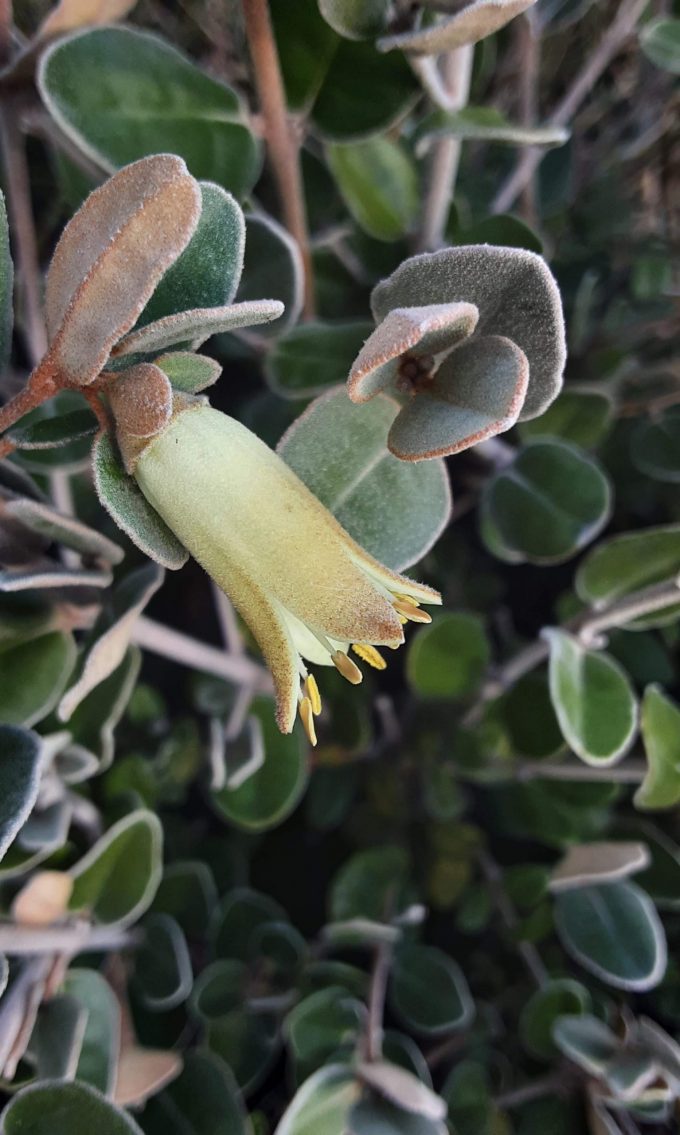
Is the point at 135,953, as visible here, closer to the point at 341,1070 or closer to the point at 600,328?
the point at 341,1070

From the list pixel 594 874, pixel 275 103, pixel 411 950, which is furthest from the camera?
pixel 411 950

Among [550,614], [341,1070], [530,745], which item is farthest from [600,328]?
[341,1070]

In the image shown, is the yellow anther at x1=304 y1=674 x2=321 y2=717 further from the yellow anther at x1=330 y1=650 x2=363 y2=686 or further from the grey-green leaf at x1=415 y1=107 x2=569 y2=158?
the grey-green leaf at x1=415 y1=107 x2=569 y2=158

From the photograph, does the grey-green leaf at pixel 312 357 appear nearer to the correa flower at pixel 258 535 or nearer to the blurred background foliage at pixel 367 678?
the blurred background foliage at pixel 367 678

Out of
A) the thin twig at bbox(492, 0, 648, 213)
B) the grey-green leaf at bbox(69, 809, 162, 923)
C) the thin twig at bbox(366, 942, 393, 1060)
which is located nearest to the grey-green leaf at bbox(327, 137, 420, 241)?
the thin twig at bbox(492, 0, 648, 213)

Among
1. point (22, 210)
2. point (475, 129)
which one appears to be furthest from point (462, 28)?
point (22, 210)

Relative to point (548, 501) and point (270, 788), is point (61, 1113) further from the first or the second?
point (548, 501)
